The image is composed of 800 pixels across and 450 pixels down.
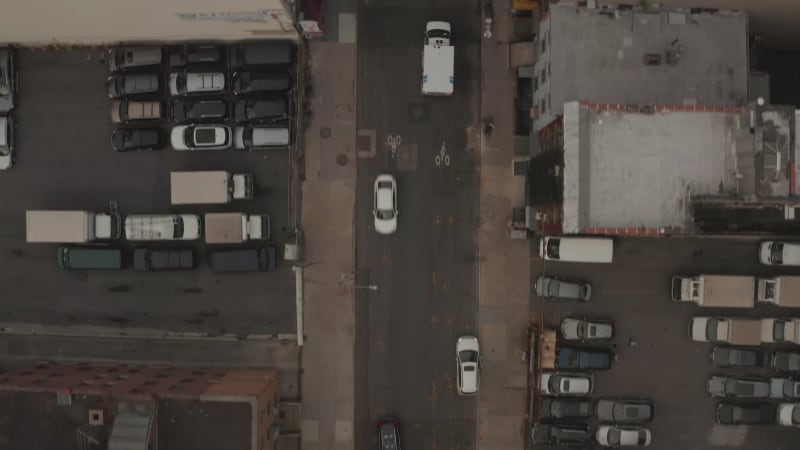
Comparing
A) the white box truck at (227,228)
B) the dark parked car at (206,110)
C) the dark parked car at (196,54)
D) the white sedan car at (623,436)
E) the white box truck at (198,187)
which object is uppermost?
the dark parked car at (196,54)

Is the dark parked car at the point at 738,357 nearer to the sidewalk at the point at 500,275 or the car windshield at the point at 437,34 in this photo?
the sidewalk at the point at 500,275

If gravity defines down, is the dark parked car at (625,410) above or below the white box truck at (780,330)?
below

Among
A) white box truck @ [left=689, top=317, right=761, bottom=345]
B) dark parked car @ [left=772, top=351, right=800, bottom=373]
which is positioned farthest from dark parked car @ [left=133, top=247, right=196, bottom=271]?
dark parked car @ [left=772, top=351, right=800, bottom=373]

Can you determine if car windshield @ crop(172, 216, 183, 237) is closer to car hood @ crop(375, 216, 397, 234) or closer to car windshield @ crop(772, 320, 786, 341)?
car hood @ crop(375, 216, 397, 234)

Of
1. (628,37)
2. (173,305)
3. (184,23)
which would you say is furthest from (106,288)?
(628,37)

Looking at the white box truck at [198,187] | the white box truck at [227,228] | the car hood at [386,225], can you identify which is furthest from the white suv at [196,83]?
the car hood at [386,225]

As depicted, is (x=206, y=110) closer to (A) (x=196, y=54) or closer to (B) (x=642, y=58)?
(A) (x=196, y=54)

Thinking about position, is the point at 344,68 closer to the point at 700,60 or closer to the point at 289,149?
the point at 289,149
